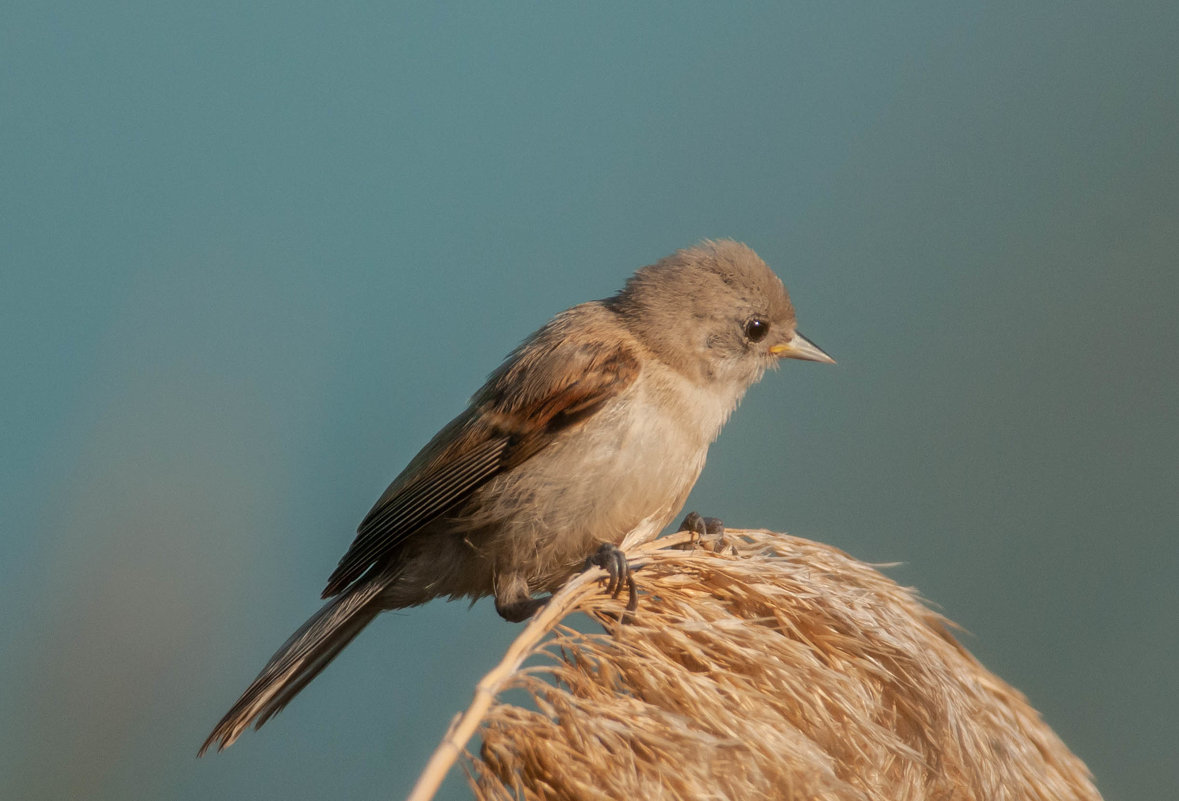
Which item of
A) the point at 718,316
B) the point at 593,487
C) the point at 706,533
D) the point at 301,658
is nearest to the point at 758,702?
the point at 706,533

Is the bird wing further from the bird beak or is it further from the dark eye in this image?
the bird beak

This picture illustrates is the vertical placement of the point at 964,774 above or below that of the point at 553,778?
above

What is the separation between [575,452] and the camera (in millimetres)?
3045

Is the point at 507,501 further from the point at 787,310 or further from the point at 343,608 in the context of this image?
the point at 787,310

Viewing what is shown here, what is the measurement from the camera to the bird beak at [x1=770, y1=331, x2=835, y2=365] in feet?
11.5

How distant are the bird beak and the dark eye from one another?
69mm

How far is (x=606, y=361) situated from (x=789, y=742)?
169 cm

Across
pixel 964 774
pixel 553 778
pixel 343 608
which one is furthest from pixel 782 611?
pixel 343 608

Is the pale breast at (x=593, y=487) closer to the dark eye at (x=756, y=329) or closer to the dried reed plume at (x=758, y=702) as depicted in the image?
the dark eye at (x=756, y=329)

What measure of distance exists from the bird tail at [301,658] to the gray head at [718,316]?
4.01ft

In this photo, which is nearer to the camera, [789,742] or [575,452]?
[789,742]

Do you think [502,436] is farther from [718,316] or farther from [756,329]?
[756,329]

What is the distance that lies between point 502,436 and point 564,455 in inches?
9.6

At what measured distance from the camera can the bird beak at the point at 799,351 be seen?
3498 millimetres
